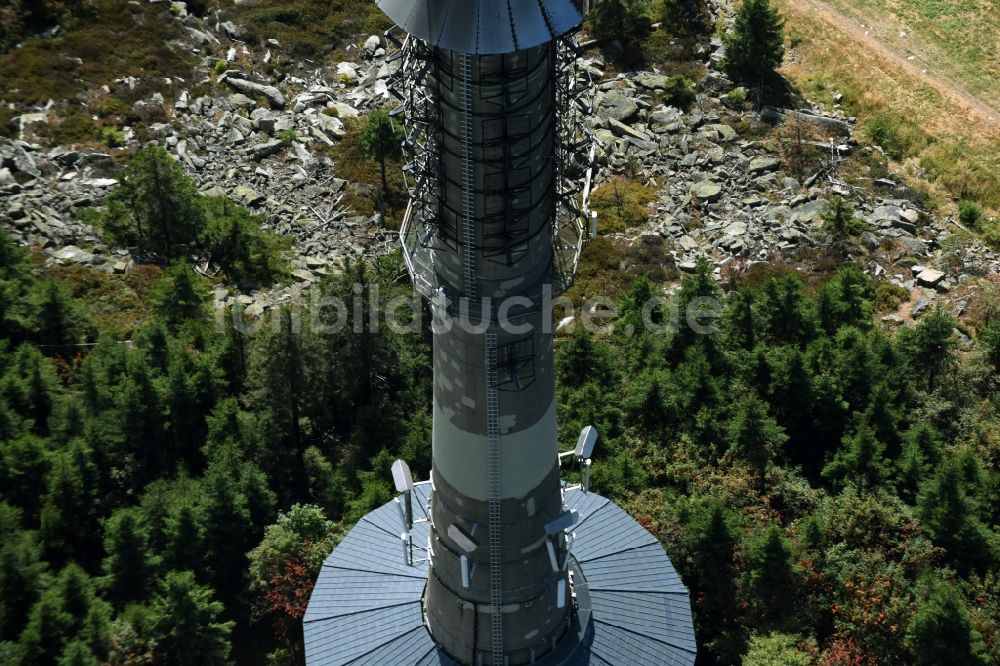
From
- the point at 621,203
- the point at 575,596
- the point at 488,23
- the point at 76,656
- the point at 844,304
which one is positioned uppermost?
the point at 488,23

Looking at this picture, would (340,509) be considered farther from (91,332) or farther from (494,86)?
(494,86)

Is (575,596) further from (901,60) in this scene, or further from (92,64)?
(901,60)

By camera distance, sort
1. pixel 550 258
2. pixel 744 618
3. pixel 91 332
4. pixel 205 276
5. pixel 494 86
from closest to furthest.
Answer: pixel 494 86
pixel 550 258
pixel 744 618
pixel 91 332
pixel 205 276

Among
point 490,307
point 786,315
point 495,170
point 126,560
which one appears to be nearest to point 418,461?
point 126,560

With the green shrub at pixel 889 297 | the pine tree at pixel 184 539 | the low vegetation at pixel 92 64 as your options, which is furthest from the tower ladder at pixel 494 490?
the low vegetation at pixel 92 64

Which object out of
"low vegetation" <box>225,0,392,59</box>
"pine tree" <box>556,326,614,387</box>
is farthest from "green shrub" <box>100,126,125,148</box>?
"pine tree" <box>556,326,614,387</box>

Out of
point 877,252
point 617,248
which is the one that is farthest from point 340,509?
point 877,252

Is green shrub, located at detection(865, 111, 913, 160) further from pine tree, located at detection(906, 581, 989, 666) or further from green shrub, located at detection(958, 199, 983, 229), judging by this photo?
pine tree, located at detection(906, 581, 989, 666)
